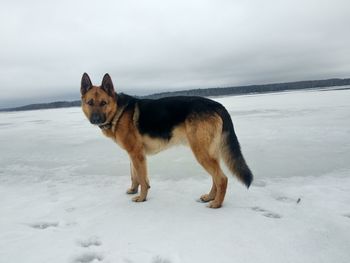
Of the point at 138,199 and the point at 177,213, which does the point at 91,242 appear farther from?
the point at 138,199

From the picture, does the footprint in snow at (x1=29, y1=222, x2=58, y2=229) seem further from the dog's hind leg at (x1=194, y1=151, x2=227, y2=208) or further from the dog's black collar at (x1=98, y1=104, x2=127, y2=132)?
the dog's hind leg at (x1=194, y1=151, x2=227, y2=208)

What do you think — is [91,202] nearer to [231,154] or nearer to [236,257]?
[231,154]

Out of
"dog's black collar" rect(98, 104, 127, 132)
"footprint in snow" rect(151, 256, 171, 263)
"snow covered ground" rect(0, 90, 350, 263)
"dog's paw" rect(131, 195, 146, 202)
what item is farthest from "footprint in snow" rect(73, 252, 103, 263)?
"dog's black collar" rect(98, 104, 127, 132)

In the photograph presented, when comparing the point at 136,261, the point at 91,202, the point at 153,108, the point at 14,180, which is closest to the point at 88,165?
the point at 14,180

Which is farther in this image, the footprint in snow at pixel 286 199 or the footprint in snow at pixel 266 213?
the footprint in snow at pixel 286 199

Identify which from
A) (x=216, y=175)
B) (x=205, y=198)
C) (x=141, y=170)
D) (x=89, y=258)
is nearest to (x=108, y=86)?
(x=141, y=170)

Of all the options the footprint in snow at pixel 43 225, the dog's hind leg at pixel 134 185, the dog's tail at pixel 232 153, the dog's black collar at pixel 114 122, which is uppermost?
the dog's black collar at pixel 114 122

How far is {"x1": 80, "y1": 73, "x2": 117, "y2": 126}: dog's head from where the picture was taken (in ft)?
16.8

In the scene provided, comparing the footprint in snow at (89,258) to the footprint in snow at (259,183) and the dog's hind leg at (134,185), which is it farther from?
the footprint in snow at (259,183)

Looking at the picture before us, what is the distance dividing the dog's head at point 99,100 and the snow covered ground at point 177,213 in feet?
4.68

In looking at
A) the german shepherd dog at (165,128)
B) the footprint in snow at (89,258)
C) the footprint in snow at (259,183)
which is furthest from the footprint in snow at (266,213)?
the footprint in snow at (89,258)

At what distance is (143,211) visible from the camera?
4.51m

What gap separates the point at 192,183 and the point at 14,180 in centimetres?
400

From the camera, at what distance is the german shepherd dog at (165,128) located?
464 centimetres
